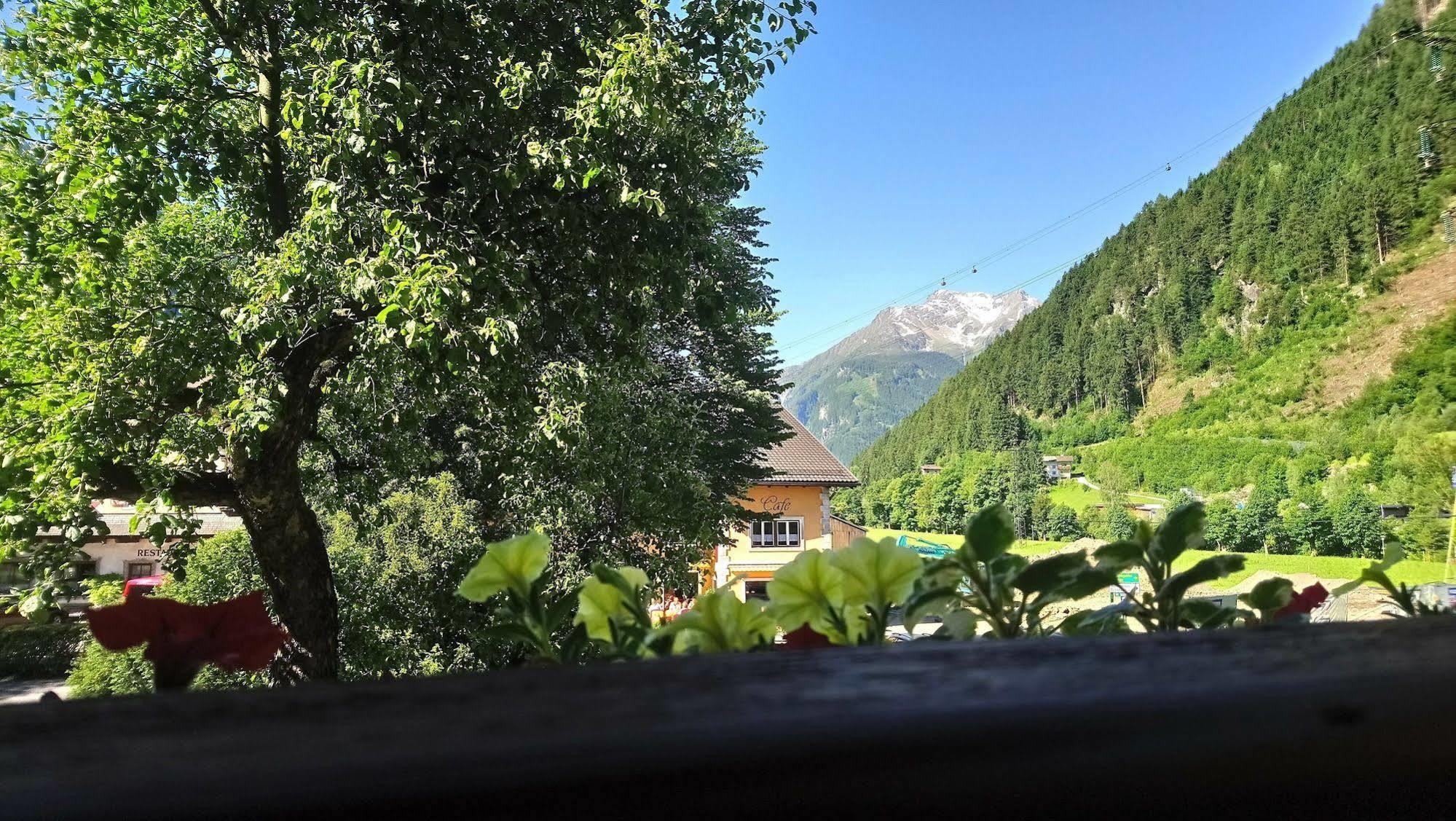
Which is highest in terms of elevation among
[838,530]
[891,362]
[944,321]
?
[944,321]

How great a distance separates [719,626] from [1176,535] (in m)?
0.33

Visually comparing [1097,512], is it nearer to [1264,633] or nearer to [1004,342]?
[1004,342]

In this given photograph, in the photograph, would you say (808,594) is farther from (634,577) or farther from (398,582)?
(398,582)

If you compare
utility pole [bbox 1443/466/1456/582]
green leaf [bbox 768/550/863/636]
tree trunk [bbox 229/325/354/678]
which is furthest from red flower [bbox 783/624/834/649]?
tree trunk [bbox 229/325/354/678]

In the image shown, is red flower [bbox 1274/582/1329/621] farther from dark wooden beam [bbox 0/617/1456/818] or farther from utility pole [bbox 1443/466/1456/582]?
utility pole [bbox 1443/466/1456/582]

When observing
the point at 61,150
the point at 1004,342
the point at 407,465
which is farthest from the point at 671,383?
the point at 1004,342

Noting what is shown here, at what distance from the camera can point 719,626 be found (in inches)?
19.5

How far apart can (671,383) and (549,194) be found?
553 centimetres

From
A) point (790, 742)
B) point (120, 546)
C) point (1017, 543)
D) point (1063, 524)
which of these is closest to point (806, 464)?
point (1063, 524)

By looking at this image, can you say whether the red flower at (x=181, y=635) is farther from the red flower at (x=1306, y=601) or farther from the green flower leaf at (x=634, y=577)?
the red flower at (x=1306, y=601)

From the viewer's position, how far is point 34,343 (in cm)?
344

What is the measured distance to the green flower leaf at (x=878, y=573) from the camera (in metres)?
0.52

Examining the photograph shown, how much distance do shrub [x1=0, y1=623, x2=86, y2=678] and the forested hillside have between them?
1488 centimetres

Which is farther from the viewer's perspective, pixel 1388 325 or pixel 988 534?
pixel 1388 325
